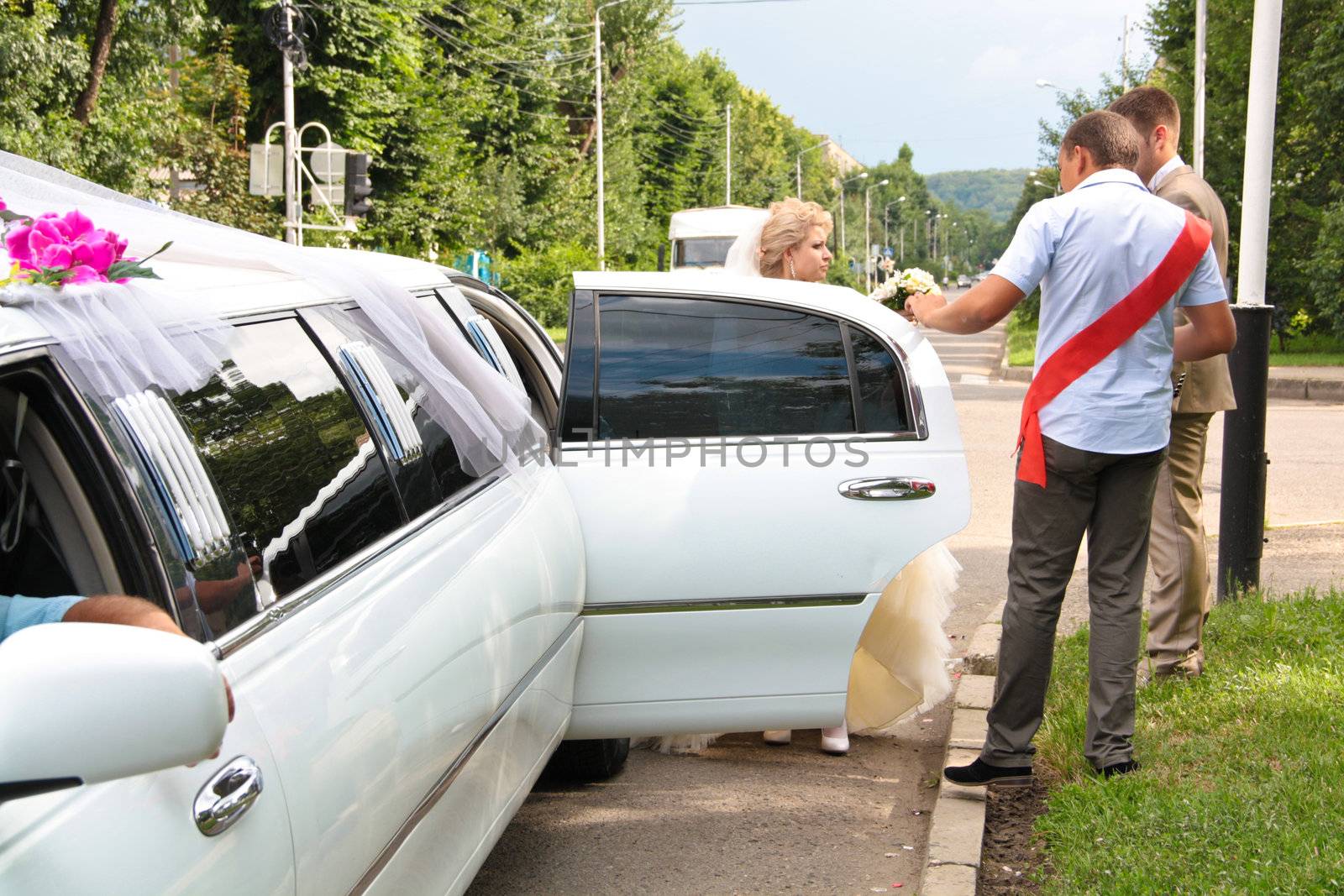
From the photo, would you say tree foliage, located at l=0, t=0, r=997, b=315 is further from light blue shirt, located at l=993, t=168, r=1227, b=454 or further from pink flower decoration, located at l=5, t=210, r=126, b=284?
pink flower decoration, located at l=5, t=210, r=126, b=284

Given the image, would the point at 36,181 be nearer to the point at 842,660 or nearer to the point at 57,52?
the point at 842,660

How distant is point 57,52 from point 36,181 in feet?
63.2

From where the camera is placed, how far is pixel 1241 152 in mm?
27328

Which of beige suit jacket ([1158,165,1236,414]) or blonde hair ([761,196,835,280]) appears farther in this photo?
blonde hair ([761,196,835,280])

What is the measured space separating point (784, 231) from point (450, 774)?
10.8 feet

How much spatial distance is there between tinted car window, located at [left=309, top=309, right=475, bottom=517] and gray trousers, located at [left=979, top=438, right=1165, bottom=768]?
171cm

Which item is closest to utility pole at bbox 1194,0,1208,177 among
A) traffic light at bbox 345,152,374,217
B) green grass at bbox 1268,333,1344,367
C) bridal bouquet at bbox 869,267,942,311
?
green grass at bbox 1268,333,1344,367

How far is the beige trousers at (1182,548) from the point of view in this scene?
15.3ft

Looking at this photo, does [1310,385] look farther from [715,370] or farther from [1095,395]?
[715,370]

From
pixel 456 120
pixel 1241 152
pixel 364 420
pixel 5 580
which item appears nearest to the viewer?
pixel 5 580

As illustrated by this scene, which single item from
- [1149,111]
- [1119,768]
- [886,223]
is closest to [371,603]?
[1119,768]

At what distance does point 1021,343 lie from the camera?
32344mm

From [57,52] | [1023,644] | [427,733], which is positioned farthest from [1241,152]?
[427,733]

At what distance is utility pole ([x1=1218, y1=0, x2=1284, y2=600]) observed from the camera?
5.53 meters
